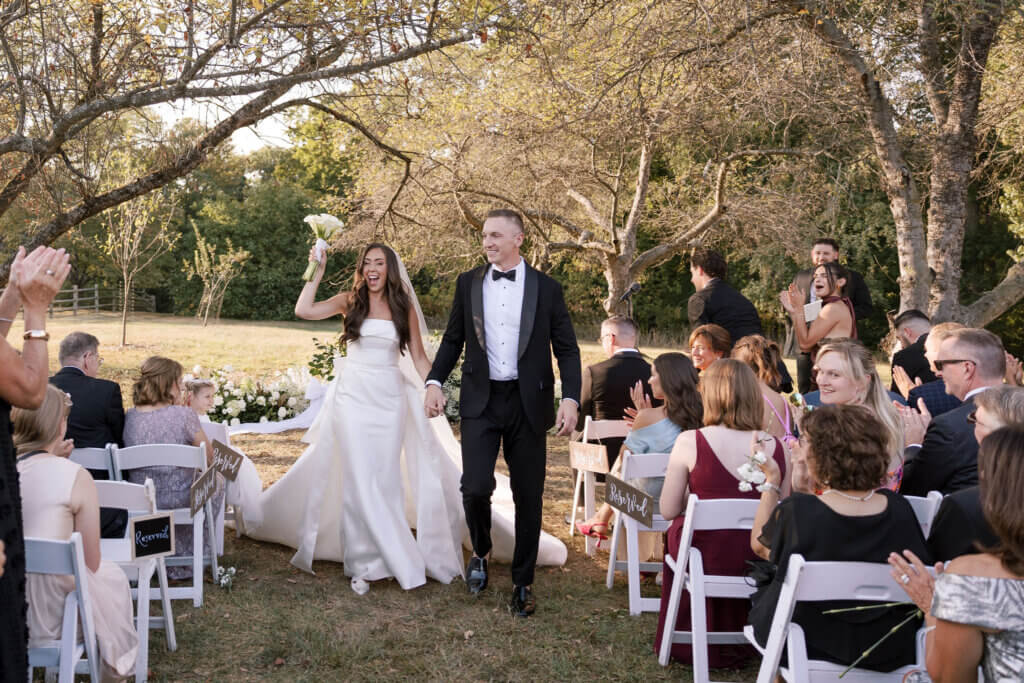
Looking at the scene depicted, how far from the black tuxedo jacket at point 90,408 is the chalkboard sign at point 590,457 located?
8.13ft

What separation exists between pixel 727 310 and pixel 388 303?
98.9 inches

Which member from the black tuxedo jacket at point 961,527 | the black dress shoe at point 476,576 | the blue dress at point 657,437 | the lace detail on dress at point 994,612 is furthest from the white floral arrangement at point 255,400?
the lace detail on dress at point 994,612

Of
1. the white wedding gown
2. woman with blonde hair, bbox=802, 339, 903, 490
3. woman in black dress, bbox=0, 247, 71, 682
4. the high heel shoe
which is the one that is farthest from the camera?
A: the high heel shoe

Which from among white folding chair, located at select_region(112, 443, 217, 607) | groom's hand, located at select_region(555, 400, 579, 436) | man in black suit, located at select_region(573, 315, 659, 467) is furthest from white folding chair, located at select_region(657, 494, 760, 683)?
man in black suit, located at select_region(573, 315, 659, 467)

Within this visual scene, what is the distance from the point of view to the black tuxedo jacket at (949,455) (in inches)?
132

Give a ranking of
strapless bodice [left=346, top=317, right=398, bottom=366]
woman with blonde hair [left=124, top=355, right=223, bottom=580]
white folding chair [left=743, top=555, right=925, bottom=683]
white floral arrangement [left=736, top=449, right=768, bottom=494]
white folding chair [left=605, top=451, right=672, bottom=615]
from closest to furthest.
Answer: white folding chair [left=743, top=555, right=925, bottom=683] < white floral arrangement [left=736, top=449, right=768, bottom=494] < white folding chair [left=605, top=451, right=672, bottom=615] < woman with blonde hair [left=124, top=355, right=223, bottom=580] < strapless bodice [left=346, top=317, right=398, bottom=366]

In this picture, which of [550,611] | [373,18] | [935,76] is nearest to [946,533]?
[550,611]

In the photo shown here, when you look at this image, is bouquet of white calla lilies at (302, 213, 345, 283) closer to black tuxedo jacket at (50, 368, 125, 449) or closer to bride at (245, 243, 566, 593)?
bride at (245, 243, 566, 593)

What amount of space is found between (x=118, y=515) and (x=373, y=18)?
335 centimetres

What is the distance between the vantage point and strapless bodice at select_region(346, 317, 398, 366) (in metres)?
5.10

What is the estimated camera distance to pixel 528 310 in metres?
4.51

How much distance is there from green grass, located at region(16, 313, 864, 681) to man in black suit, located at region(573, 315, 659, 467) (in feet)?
3.15

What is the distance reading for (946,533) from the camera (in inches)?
104

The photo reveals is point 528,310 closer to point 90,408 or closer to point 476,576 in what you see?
point 476,576
